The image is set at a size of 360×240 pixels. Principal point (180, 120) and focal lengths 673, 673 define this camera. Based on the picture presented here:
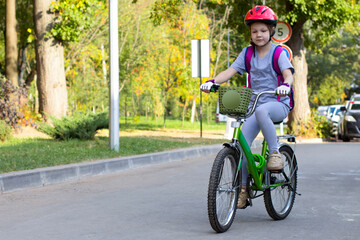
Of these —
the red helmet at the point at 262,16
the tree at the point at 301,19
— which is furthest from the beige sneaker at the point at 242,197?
the tree at the point at 301,19

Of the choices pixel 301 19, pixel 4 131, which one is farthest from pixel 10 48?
pixel 301 19

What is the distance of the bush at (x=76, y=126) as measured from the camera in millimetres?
15164

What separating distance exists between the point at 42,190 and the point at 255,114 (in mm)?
4025

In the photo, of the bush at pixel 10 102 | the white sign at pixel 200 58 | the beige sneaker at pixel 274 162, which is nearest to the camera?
the beige sneaker at pixel 274 162

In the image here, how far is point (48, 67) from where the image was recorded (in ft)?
59.5

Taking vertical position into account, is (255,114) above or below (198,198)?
above

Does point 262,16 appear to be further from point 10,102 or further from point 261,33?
point 10,102

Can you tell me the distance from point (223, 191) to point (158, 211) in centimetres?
147

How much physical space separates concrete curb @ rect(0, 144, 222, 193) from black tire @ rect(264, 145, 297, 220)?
12.9 feet

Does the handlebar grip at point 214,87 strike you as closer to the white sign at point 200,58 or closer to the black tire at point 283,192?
the black tire at point 283,192

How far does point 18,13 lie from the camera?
92.3 feet

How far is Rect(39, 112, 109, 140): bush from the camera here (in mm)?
15164

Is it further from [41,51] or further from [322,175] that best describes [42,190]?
[41,51]

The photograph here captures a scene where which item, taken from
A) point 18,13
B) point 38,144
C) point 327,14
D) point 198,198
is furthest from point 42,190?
point 18,13
